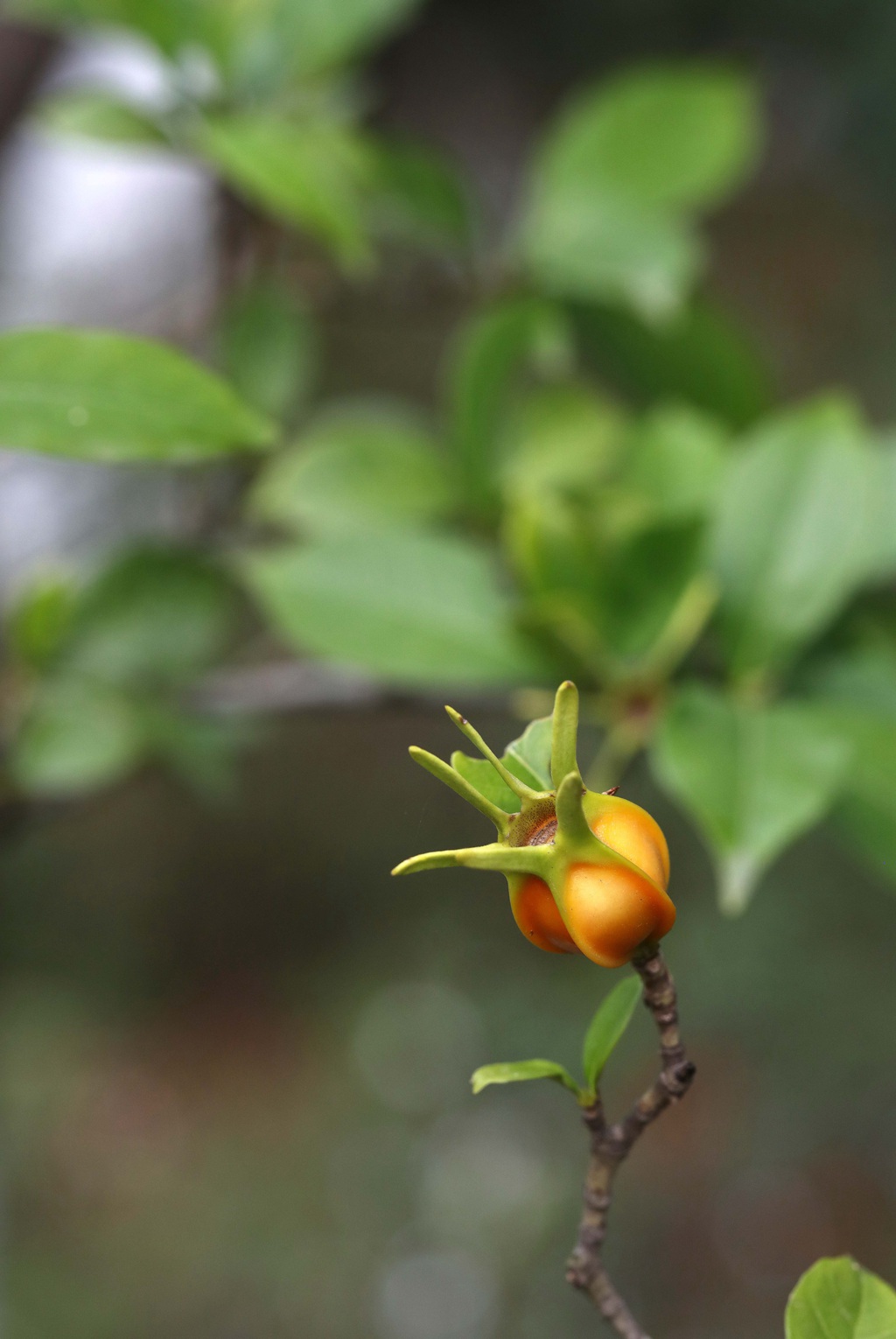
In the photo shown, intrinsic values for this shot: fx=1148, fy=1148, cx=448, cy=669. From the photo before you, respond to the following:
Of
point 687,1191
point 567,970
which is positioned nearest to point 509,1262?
point 687,1191

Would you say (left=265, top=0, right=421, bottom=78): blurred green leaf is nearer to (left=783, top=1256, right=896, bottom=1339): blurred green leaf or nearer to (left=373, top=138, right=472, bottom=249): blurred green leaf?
(left=373, top=138, right=472, bottom=249): blurred green leaf

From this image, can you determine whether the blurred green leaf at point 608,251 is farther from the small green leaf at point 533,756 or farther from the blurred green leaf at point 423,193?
the small green leaf at point 533,756

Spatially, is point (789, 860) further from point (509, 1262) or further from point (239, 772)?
point (239, 772)

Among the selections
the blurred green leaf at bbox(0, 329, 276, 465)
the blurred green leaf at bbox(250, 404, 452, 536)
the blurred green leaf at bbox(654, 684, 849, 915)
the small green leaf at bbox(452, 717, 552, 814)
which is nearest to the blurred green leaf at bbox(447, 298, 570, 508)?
the blurred green leaf at bbox(250, 404, 452, 536)

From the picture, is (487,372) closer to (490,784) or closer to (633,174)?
(633,174)

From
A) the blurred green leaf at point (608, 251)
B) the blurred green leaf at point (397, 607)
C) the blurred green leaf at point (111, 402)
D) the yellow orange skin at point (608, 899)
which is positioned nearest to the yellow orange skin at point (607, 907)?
the yellow orange skin at point (608, 899)


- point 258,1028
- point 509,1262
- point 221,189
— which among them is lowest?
point 258,1028

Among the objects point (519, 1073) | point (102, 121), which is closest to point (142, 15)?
point (102, 121)
